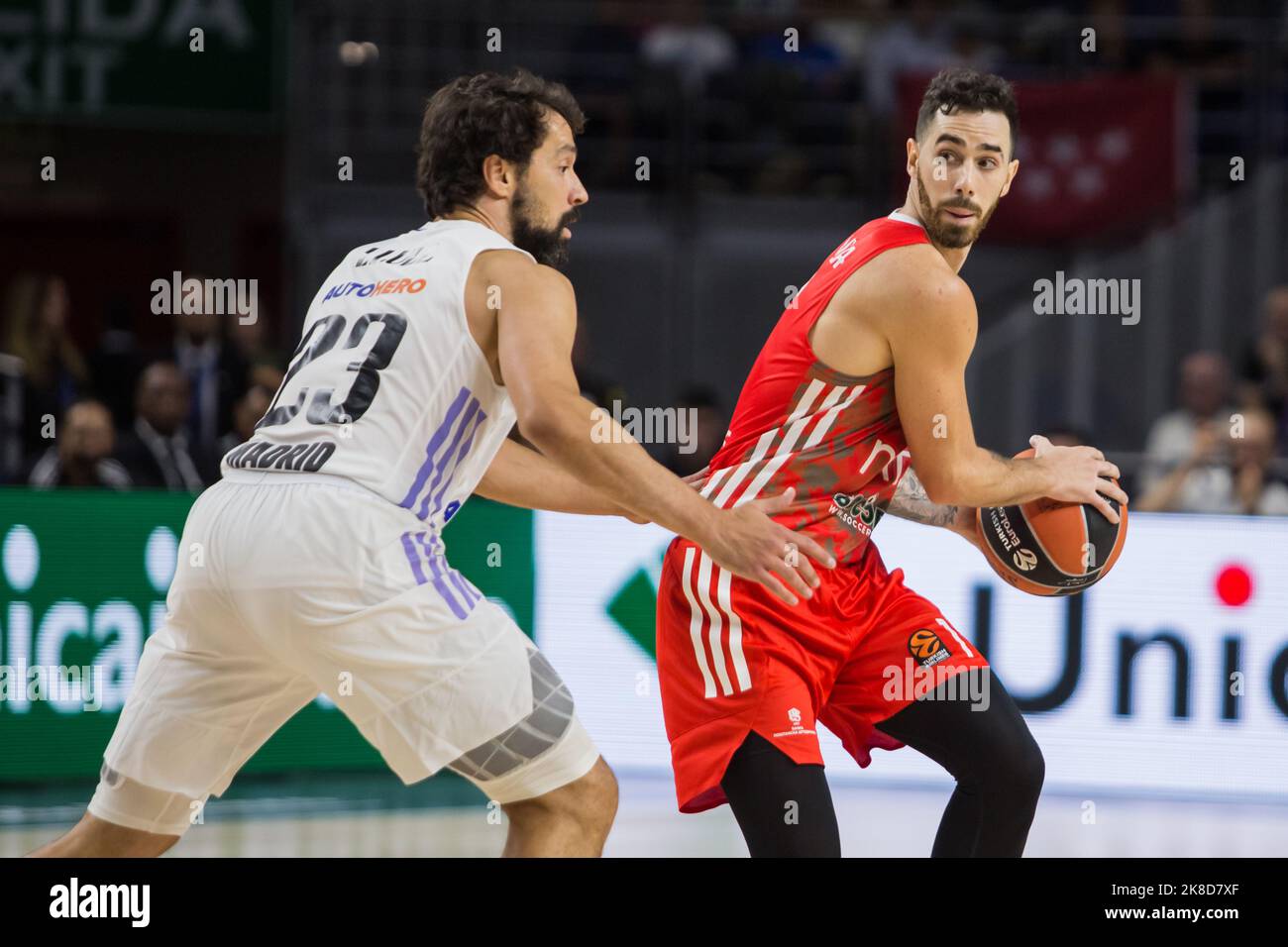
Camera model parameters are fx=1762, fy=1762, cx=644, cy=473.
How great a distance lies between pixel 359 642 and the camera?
342 cm

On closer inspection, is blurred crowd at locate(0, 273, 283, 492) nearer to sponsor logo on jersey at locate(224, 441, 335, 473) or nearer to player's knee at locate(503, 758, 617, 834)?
sponsor logo on jersey at locate(224, 441, 335, 473)

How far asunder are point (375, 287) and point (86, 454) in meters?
4.80

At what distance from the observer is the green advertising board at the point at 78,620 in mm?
7234

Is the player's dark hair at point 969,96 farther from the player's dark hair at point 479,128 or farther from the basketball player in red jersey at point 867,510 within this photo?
the player's dark hair at point 479,128

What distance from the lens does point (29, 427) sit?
345 inches

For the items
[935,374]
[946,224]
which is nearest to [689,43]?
[946,224]

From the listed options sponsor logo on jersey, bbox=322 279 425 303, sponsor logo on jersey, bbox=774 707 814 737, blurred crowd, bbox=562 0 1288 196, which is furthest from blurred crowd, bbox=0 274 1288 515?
sponsor logo on jersey, bbox=774 707 814 737

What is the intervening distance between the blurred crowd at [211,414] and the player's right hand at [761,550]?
489 centimetres

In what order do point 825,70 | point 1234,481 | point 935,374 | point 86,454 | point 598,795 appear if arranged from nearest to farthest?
point 598,795, point 935,374, point 86,454, point 1234,481, point 825,70

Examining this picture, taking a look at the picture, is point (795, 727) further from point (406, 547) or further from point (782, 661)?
point (406, 547)

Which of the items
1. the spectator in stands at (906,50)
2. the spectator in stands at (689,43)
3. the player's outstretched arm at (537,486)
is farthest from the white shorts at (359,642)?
the spectator in stands at (906,50)
